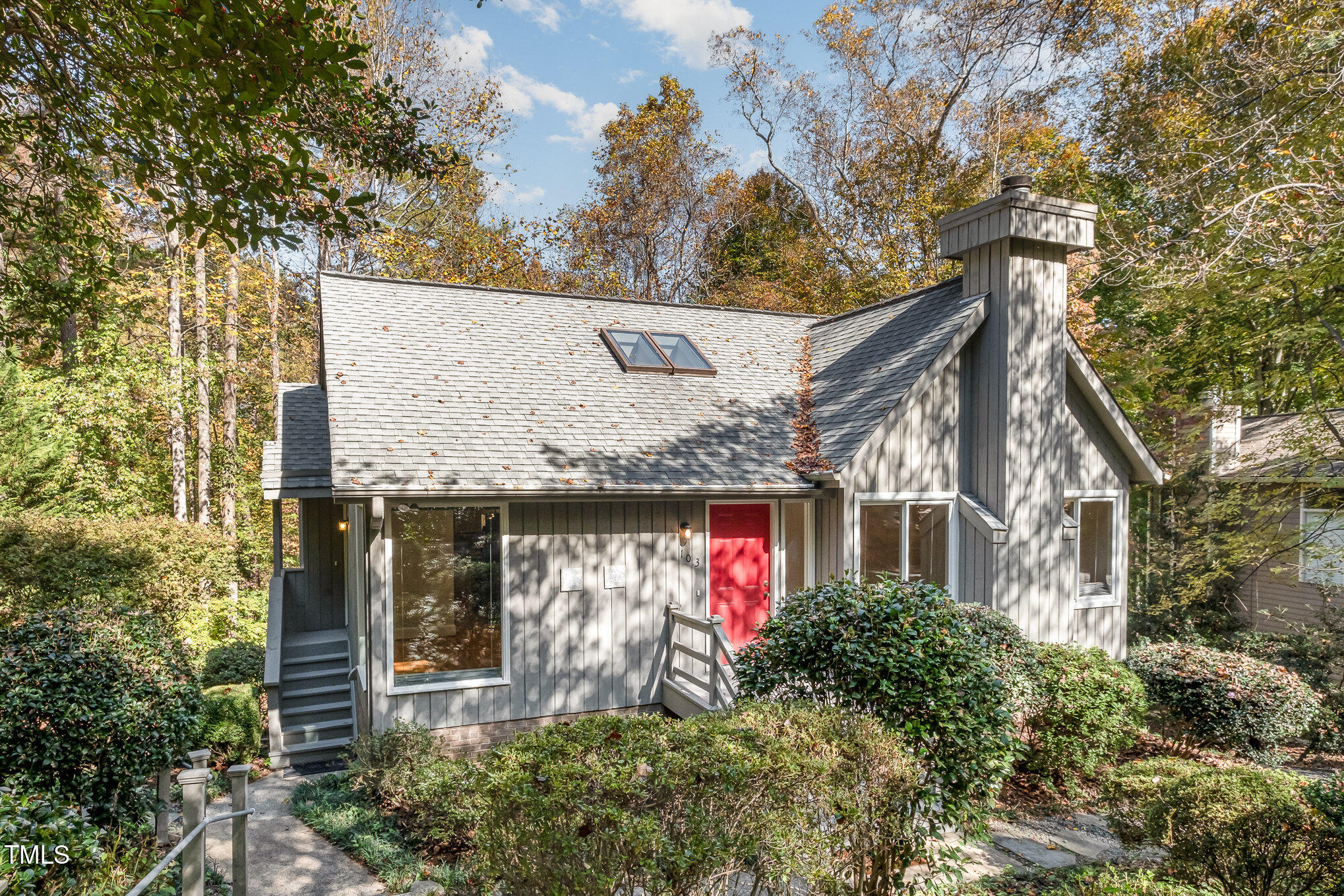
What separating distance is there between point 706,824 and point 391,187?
18364 mm

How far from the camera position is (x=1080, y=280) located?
16.9m

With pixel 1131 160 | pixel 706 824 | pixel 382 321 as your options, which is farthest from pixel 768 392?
pixel 1131 160

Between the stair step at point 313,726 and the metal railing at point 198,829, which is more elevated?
the metal railing at point 198,829

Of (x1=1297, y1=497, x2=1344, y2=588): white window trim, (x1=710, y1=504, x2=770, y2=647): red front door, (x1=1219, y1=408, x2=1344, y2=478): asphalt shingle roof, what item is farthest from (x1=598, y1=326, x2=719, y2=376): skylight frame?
(x1=1297, y1=497, x2=1344, y2=588): white window trim

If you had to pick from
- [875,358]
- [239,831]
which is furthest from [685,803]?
[875,358]

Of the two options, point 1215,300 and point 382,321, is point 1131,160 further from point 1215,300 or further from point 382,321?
point 382,321

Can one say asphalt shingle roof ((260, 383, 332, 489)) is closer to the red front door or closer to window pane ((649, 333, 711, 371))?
the red front door

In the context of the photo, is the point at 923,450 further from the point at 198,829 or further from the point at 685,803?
the point at 198,829

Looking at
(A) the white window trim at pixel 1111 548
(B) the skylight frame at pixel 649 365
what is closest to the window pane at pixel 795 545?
(B) the skylight frame at pixel 649 365

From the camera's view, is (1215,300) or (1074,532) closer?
(1074,532)

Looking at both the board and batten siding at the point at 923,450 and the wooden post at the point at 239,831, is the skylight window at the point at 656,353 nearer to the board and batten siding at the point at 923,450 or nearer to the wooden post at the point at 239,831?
the board and batten siding at the point at 923,450

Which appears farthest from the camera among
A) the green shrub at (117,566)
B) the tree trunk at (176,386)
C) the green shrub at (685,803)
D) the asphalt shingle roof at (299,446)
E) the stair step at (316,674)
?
the tree trunk at (176,386)

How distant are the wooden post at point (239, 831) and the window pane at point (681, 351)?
7.52m

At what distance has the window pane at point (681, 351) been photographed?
11.0 metres
